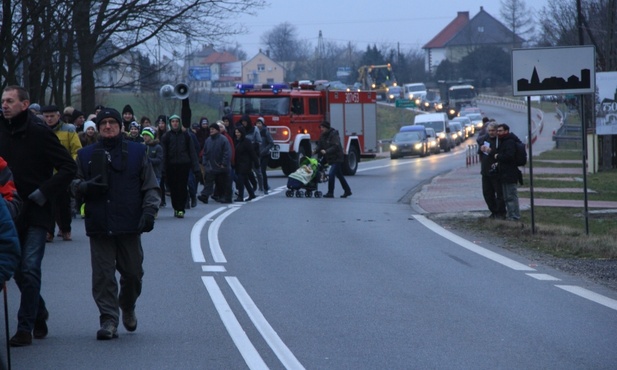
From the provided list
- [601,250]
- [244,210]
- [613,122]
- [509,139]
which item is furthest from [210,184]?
[613,122]

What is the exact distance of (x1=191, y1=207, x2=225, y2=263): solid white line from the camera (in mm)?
13211

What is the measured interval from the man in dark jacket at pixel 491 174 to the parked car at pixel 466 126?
2198 inches

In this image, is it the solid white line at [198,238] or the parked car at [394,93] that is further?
the parked car at [394,93]

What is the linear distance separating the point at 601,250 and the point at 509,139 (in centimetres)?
376

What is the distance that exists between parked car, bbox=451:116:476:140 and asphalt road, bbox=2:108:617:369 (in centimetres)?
5838

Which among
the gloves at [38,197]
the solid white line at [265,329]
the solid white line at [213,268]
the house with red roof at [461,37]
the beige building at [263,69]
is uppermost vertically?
the house with red roof at [461,37]

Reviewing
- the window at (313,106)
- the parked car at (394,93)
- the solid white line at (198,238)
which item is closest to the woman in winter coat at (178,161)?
the solid white line at (198,238)

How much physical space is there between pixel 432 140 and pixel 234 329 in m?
48.4

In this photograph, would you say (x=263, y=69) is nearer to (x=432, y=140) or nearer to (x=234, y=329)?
(x=432, y=140)

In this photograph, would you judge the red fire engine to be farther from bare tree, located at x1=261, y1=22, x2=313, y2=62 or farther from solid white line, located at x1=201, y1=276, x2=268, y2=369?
bare tree, located at x1=261, y1=22, x2=313, y2=62

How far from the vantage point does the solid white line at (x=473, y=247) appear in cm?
1269

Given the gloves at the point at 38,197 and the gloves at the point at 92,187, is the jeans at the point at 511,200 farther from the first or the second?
the gloves at the point at 38,197

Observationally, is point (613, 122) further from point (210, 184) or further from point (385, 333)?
point (385, 333)

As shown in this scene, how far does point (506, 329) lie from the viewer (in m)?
8.56
